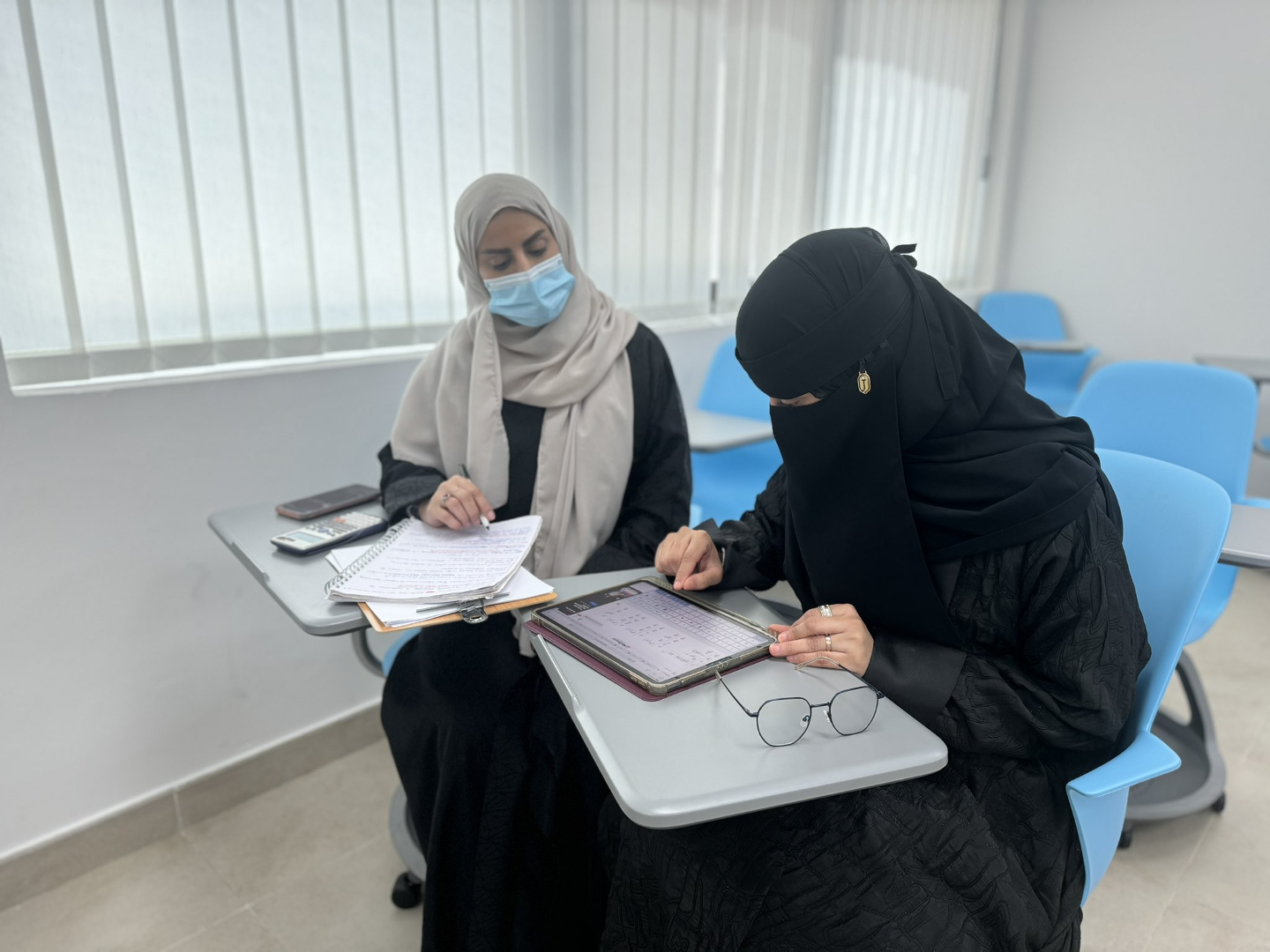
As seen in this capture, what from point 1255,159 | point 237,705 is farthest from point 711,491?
point 1255,159

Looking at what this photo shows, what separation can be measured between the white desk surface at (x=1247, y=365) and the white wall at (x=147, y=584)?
9.44 ft

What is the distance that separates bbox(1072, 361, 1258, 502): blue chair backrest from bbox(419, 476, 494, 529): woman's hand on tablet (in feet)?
5.08

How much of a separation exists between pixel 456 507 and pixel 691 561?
43 cm

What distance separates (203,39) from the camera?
168 centimetres

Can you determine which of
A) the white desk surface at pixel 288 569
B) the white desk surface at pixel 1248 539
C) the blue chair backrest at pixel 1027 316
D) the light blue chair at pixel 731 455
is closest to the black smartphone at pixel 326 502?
the white desk surface at pixel 288 569

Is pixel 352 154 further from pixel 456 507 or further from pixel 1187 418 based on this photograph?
pixel 1187 418

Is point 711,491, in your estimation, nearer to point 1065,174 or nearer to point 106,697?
point 106,697

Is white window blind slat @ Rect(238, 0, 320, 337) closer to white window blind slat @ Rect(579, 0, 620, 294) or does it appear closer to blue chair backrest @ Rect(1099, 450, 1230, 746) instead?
white window blind slat @ Rect(579, 0, 620, 294)

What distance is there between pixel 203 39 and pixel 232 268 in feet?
1.47

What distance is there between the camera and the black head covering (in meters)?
1.01

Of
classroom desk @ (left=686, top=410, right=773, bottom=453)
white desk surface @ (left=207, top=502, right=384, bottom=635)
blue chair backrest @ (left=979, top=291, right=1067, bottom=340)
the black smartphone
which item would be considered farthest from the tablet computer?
blue chair backrest @ (left=979, top=291, right=1067, bottom=340)

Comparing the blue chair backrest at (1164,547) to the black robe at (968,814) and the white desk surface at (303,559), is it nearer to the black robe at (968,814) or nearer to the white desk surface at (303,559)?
the black robe at (968,814)

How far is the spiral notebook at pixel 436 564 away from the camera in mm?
1119

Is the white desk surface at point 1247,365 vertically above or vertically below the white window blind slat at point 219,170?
below
